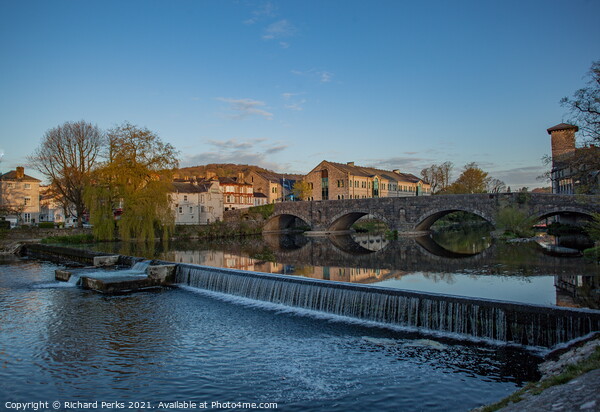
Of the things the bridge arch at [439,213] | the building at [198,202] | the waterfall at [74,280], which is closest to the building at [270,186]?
the building at [198,202]

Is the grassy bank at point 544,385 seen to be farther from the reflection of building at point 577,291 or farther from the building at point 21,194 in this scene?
the building at point 21,194

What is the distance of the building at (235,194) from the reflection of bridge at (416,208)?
12145 mm

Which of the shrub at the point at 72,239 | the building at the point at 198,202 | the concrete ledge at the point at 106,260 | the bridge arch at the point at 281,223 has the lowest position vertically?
the concrete ledge at the point at 106,260

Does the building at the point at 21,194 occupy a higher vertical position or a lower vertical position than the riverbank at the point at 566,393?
higher

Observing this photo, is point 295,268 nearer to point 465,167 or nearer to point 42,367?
point 42,367

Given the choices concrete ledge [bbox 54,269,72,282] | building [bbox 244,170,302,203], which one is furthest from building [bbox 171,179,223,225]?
concrete ledge [bbox 54,269,72,282]

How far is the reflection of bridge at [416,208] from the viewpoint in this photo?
124 feet

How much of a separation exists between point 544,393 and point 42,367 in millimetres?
9664

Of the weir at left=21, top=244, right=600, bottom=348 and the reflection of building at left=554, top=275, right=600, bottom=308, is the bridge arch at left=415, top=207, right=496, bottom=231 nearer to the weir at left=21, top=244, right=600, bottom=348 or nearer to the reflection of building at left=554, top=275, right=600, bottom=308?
the reflection of building at left=554, top=275, right=600, bottom=308

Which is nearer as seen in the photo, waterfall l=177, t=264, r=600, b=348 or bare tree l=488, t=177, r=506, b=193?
waterfall l=177, t=264, r=600, b=348

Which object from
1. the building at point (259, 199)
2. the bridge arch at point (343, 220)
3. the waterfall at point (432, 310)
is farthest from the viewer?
the building at point (259, 199)

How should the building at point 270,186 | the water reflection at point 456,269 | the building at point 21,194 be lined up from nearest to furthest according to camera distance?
the water reflection at point 456,269 → the building at point 21,194 → the building at point 270,186

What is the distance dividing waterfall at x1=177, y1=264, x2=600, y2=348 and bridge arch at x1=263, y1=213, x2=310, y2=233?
41.7 m

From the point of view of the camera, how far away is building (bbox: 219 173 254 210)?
240 feet
